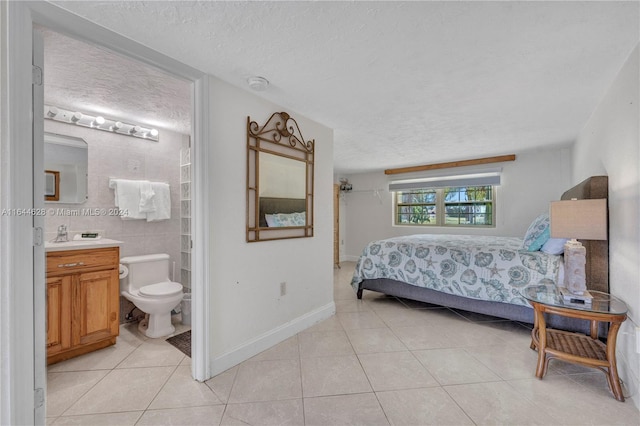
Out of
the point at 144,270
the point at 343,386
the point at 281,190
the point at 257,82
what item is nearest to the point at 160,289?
the point at 144,270

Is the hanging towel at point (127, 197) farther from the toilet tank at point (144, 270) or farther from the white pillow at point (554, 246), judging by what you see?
the white pillow at point (554, 246)

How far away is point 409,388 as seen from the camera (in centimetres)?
176

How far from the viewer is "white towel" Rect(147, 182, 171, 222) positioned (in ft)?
9.51

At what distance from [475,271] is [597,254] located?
0.93 m

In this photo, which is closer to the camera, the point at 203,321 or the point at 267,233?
the point at 203,321

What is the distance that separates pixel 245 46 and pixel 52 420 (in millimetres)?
2272

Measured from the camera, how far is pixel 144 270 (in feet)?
8.86

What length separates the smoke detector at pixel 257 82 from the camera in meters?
1.94

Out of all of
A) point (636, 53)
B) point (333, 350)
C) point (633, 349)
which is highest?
point (636, 53)

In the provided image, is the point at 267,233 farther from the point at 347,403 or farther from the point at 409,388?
the point at 409,388

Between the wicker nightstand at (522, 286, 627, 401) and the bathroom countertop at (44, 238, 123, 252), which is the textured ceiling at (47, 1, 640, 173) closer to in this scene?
the bathroom countertop at (44, 238, 123, 252)

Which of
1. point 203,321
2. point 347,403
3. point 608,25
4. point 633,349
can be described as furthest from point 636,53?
point 203,321

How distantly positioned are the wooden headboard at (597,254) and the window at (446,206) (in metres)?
2.75

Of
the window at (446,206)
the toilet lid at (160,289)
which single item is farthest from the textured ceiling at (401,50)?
the window at (446,206)
